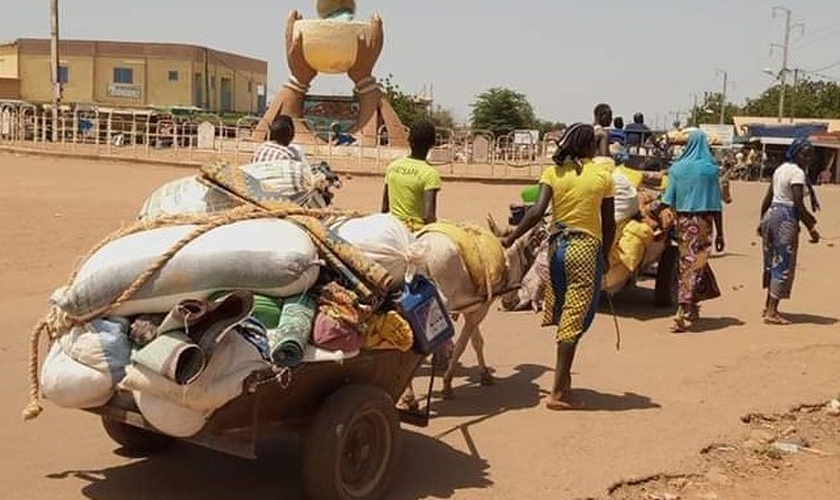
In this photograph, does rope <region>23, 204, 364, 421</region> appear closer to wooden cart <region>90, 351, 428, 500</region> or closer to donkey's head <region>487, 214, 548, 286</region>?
wooden cart <region>90, 351, 428, 500</region>

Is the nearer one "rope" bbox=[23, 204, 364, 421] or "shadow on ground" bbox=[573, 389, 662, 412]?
"rope" bbox=[23, 204, 364, 421]

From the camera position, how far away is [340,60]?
132 feet

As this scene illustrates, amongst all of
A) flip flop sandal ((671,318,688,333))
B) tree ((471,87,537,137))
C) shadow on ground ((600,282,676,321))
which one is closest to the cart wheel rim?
flip flop sandal ((671,318,688,333))

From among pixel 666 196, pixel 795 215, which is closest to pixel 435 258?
pixel 666 196

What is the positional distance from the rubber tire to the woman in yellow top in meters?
4.17

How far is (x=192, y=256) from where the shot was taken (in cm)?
400

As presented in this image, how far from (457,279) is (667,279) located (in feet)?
16.8

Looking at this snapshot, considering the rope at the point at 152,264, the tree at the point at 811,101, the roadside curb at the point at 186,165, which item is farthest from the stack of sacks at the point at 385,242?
the tree at the point at 811,101

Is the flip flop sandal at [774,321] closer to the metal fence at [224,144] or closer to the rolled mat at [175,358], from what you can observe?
the rolled mat at [175,358]

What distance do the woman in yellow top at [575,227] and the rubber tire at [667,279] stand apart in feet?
13.7

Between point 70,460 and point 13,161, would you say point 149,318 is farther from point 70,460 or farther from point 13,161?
point 13,161

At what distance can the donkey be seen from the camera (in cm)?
554

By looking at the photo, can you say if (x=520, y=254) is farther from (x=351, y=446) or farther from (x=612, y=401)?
(x=351, y=446)

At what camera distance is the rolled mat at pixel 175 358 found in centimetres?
365
